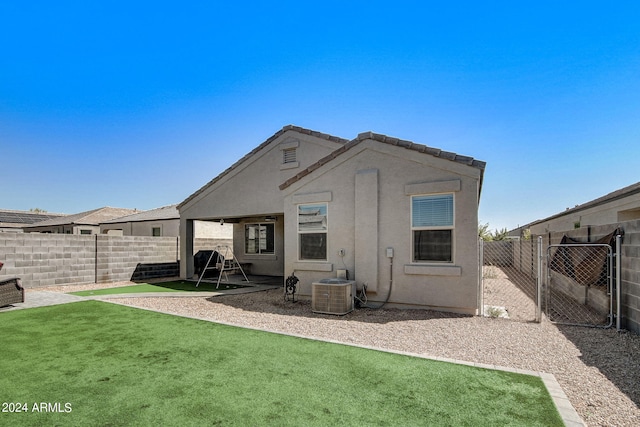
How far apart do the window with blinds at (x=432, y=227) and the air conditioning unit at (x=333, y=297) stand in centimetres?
194

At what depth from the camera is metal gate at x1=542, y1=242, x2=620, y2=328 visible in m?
7.11

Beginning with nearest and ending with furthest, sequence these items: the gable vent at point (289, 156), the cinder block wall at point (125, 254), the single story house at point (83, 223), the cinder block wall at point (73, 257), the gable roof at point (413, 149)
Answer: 1. the gable roof at point (413, 149)
2. the cinder block wall at point (73, 257)
3. the gable vent at point (289, 156)
4. the cinder block wall at point (125, 254)
5. the single story house at point (83, 223)

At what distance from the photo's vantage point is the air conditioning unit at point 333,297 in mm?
8133

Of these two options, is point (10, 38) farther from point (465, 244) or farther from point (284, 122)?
point (465, 244)

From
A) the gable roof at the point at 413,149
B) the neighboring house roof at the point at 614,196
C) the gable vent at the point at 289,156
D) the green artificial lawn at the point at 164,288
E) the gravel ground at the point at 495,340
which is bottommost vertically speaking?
the green artificial lawn at the point at 164,288

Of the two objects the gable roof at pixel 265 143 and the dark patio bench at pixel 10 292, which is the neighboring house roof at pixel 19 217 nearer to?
the gable roof at pixel 265 143

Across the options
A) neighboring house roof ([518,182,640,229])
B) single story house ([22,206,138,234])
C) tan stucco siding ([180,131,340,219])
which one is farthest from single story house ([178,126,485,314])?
single story house ([22,206,138,234])

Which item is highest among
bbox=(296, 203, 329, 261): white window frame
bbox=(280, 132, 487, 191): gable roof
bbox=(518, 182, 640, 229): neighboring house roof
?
bbox=(280, 132, 487, 191): gable roof

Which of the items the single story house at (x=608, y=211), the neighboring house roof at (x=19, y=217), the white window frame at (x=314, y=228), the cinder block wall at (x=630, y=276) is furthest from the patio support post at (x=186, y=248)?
the neighboring house roof at (x=19, y=217)

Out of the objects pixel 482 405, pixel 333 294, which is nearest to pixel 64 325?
pixel 333 294

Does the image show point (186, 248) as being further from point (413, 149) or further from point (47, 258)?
point (413, 149)

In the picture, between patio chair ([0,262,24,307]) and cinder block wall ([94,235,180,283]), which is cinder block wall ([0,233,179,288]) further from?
patio chair ([0,262,24,307])

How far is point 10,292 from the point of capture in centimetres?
846

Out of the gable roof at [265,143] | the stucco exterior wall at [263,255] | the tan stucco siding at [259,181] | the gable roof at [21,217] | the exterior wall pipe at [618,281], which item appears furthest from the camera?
the gable roof at [21,217]
